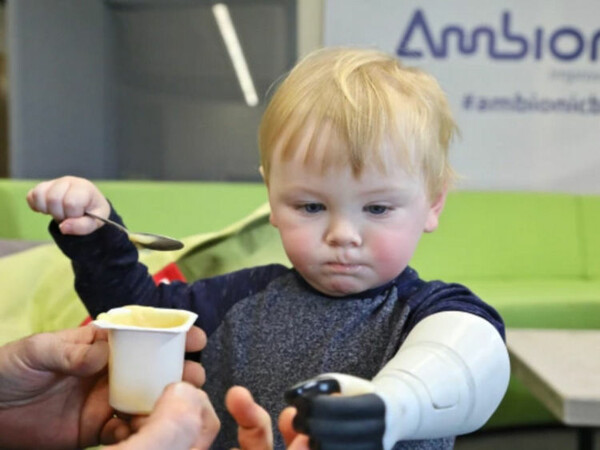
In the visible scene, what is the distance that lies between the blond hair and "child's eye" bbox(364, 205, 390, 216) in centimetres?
4

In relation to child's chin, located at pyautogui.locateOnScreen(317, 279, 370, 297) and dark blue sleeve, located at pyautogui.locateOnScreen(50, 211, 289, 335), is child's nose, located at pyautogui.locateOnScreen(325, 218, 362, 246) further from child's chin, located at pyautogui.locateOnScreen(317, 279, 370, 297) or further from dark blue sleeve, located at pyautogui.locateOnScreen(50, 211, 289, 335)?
dark blue sleeve, located at pyautogui.locateOnScreen(50, 211, 289, 335)

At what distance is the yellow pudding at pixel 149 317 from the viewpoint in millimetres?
741

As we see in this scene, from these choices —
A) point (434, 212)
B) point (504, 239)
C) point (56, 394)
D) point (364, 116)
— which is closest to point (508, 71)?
point (504, 239)

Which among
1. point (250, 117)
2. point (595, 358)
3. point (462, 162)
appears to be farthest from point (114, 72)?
point (595, 358)

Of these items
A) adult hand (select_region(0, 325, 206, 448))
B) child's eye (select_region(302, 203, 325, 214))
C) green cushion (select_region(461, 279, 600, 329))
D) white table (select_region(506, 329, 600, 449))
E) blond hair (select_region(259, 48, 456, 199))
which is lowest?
green cushion (select_region(461, 279, 600, 329))

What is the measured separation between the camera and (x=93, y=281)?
0.92 m

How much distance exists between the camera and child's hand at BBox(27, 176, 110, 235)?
2.67 ft

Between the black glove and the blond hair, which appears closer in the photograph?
the black glove

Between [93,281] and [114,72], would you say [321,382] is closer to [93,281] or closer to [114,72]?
[93,281]

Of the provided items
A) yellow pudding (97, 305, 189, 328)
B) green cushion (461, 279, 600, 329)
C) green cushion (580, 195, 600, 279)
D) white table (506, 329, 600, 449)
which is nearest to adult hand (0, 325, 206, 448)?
yellow pudding (97, 305, 189, 328)

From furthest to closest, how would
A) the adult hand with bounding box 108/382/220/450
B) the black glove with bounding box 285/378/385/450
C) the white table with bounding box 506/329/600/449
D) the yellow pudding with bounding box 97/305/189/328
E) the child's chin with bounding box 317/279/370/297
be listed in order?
the white table with bounding box 506/329/600/449 → the child's chin with bounding box 317/279/370/297 → the yellow pudding with bounding box 97/305/189/328 → the adult hand with bounding box 108/382/220/450 → the black glove with bounding box 285/378/385/450

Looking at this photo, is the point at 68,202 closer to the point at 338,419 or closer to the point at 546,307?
the point at 338,419

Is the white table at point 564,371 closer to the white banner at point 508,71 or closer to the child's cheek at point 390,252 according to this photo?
the child's cheek at point 390,252

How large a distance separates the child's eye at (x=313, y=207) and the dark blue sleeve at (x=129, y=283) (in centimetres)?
16
